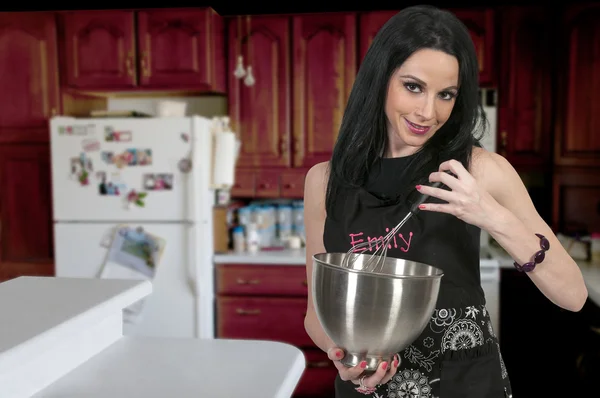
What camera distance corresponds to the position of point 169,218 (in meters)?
2.72

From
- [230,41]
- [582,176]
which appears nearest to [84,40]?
[230,41]

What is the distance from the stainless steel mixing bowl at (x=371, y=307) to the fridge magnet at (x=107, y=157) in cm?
213

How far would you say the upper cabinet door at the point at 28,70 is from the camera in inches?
117

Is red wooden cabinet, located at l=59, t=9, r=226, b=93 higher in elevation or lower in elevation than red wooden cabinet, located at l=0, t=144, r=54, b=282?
higher

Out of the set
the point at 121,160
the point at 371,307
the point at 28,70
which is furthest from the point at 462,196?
the point at 28,70

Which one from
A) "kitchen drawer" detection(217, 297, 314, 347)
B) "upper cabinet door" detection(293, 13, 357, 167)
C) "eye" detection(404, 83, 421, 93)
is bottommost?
"kitchen drawer" detection(217, 297, 314, 347)

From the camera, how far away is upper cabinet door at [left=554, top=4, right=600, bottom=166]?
2734 millimetres

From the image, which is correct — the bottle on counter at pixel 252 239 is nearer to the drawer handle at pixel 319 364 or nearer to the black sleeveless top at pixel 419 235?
the drawer handle at pixel 319 364

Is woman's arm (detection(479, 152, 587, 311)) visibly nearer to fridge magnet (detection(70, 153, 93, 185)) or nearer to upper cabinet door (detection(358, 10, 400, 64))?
upper cabinet door (detection(358, 10, 400, 64))

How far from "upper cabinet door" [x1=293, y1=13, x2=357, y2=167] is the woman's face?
6.49 feet

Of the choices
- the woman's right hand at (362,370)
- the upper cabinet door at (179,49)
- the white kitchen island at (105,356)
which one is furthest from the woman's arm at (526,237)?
the upper cabinet door at (179,49)

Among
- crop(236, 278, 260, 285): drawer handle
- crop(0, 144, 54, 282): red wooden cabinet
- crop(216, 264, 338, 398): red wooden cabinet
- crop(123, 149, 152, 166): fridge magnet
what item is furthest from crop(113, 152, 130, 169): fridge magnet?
crop(236, 278, 260, 285): drawer handle

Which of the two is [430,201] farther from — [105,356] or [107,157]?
[107,157]

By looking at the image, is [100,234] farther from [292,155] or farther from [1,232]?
[292,155]
